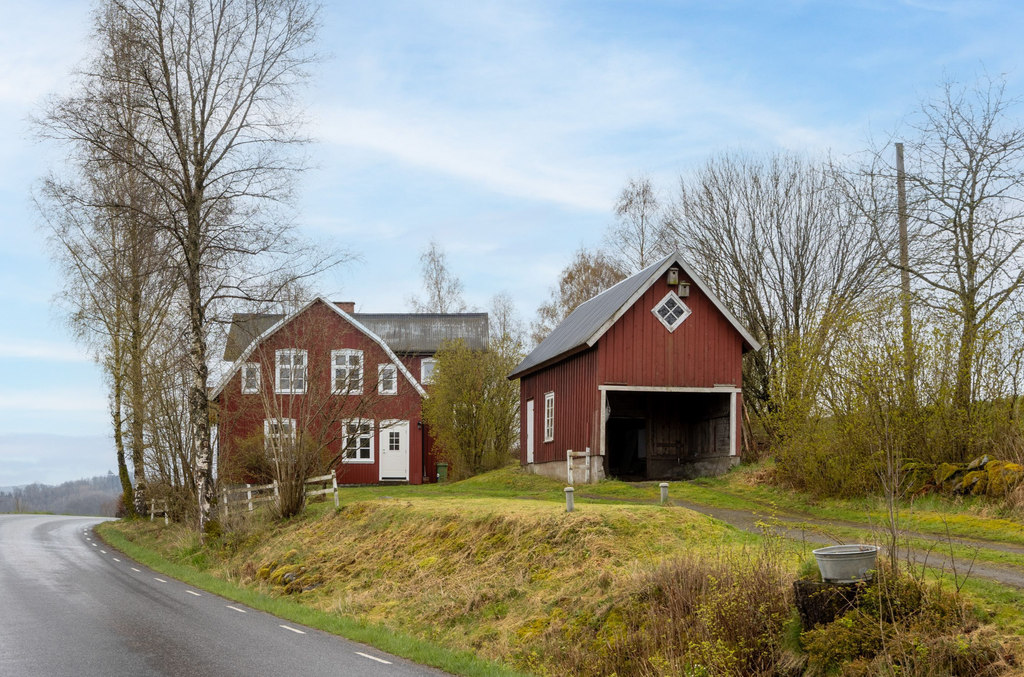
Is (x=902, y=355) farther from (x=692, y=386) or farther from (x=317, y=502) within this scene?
(x=317, y=502)

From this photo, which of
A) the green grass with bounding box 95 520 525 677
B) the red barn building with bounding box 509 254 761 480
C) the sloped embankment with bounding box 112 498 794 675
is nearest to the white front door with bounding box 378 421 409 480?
the red barn building with bounding box 509 254 761 480

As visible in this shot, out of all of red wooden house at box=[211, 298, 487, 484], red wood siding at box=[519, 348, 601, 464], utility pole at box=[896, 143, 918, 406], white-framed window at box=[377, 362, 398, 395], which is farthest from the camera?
white-framed window at box=[377, 362, 398, 395]

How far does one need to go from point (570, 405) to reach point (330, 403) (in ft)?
24.1

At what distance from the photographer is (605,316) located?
1022 inches

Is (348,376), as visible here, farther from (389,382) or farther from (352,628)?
(352,628)

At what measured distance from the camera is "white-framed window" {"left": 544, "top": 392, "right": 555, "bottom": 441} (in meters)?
29.2

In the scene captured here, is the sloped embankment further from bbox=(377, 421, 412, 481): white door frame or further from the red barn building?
bbox=(377, 421, 412, 481): white door frame

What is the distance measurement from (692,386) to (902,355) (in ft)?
30.2

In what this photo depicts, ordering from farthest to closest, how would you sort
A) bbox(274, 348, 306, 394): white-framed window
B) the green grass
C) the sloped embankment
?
bbox(274, 348, 306, 394): white-framed window, the green grass, the sloped embankment

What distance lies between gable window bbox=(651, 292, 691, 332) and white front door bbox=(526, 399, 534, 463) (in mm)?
7343

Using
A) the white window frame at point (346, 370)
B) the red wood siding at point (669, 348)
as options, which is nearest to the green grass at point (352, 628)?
the white window frame at point (346, 370)

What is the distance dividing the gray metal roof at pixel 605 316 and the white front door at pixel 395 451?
24.8 feet

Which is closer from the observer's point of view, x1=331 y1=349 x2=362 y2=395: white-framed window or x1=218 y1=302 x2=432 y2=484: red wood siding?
x1=331 y1=349 x2=362 y2=395: white-framed window

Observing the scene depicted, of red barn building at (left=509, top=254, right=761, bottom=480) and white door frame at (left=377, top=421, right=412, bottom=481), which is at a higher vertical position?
red barn building at (left=509, top=254, right=761, bottom=480)
